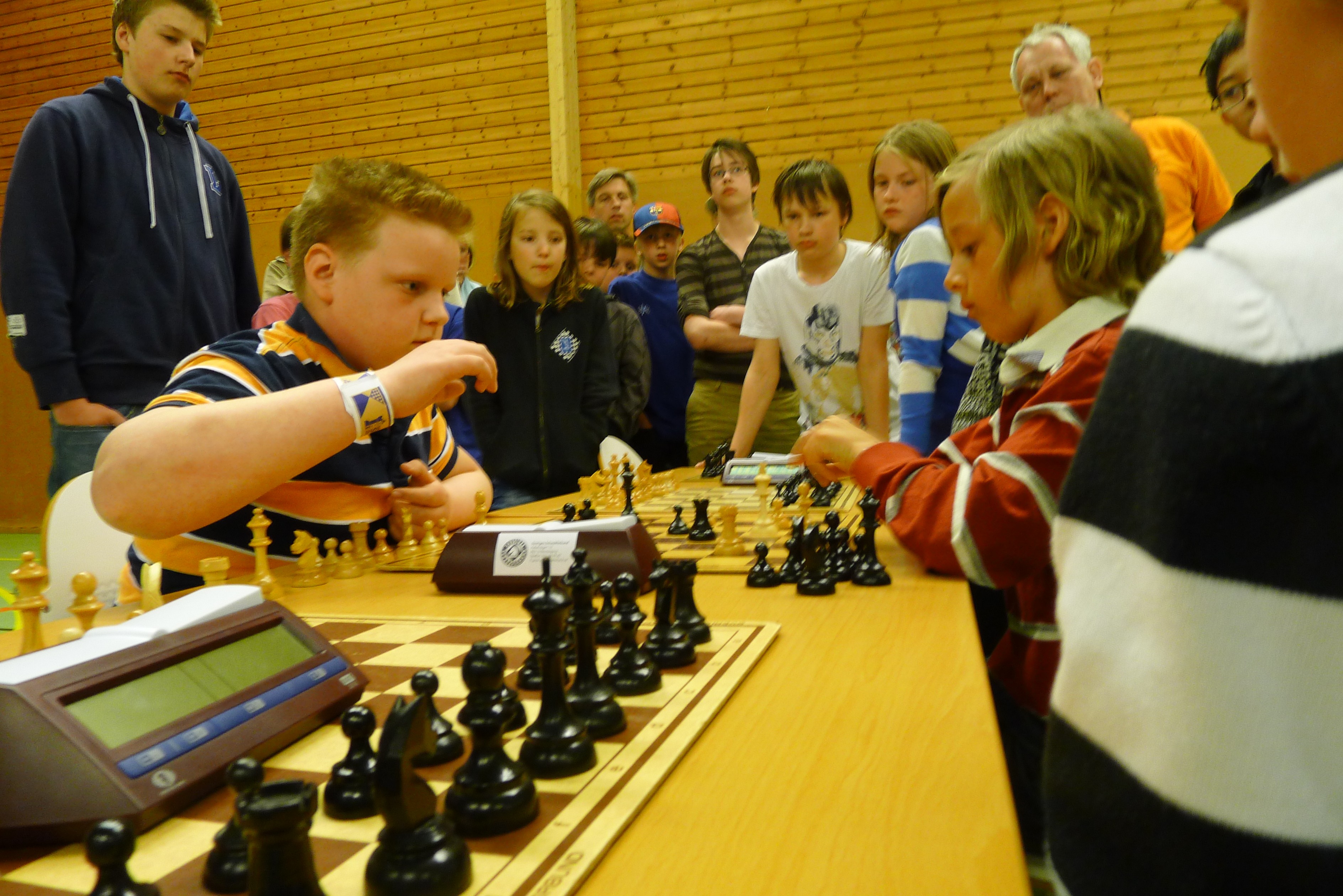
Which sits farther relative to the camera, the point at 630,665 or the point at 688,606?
the point at 688,606

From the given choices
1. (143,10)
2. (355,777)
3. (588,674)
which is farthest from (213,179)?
(355,777)

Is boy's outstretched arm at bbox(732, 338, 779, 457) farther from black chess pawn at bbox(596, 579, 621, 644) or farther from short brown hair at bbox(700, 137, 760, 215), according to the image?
black chess pawn at bbox(596, 579, 621, 644)

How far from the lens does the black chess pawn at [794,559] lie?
1722mm

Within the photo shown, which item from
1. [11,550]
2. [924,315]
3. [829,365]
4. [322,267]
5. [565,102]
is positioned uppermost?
[565,102]

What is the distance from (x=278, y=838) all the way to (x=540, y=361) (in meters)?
3.35

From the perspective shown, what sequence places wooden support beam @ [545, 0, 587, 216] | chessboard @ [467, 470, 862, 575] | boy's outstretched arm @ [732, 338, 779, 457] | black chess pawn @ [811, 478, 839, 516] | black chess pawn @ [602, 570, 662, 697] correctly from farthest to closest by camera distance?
1. wooden support beam @ [545, 0, 587, 216]
2. boy's outstretched arm @ [732, 338, 779, 457]
3. black chess pawn @ [811, 478, 839, 516]
4. chessboard @ [467, 470, 862, 575]
5. black chess pawn @ [602, 570, 662, 697]

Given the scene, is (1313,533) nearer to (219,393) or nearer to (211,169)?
(219,393)

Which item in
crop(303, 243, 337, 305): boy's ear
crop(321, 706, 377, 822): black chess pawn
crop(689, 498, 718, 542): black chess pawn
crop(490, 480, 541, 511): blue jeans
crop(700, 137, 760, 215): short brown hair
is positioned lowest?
crop(490, 480, 541, 511): blue jeans

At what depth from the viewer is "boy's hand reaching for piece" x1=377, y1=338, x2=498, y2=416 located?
1765 millimetres

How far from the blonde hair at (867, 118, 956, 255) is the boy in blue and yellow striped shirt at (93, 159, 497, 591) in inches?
80.3

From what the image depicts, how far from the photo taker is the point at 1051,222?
72.8 inches

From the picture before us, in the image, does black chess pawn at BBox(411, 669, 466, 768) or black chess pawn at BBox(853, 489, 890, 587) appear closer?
black chess pawn at BBox(411, 669, 466, 768)

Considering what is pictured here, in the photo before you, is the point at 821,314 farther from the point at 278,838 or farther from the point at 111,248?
the point at 278,838

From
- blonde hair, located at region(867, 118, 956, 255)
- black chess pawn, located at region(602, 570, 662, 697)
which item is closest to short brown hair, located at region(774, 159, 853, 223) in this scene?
blonde hair, located at region(867, 118, 956, 255)
